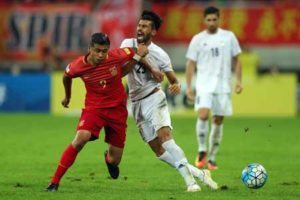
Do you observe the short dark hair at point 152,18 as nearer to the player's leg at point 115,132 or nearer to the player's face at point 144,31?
the player's face at point 144,31

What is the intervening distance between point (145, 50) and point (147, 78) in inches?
17.9

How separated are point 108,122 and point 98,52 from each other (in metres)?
0.87

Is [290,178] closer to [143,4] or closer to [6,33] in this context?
[143,4]

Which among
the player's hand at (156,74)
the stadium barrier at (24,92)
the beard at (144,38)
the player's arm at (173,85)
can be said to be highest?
the beard at (144,38)

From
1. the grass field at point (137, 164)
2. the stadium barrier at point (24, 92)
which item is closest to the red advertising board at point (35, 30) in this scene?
the stadium barrier at point (24, 92)

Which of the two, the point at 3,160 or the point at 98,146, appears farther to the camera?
the point at 98,146

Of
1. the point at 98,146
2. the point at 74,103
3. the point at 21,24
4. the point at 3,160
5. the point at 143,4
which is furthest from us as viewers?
the point at 21,24

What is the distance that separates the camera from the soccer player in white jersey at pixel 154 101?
11164 millimetres

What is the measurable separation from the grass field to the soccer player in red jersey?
0.60 m

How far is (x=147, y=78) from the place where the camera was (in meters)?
11.5

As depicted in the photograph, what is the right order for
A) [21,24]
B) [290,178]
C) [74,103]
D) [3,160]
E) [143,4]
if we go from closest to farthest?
[290,178] → [3,160] → [74,103] → [143,4] → [21,24]

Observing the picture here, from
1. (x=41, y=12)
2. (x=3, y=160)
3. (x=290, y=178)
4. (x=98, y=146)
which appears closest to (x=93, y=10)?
(x=41, y=12)

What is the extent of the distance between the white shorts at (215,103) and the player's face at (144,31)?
352 cm

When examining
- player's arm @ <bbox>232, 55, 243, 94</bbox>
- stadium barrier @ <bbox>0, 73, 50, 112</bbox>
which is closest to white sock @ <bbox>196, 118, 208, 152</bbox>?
player's arm @ <bbox>232, 55, 243, 94</bbox>
